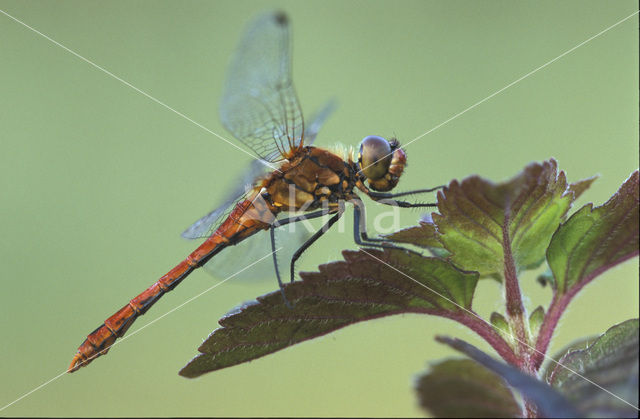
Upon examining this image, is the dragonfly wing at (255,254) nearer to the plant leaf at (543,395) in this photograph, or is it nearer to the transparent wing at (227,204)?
the transparent wing at (227,204)

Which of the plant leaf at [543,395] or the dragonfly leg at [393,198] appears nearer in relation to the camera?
the plant leaf at [543,395]

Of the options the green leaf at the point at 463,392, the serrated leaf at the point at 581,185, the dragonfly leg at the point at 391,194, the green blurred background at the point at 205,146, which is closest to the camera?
the green leaf at the point at 463,392

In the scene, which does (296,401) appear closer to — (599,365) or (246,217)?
(246,217)

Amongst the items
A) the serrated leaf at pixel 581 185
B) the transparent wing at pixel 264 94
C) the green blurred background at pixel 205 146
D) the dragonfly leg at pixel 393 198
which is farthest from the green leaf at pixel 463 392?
the green blurred background at pixel 205 146

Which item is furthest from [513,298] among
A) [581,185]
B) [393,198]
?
[393,198]

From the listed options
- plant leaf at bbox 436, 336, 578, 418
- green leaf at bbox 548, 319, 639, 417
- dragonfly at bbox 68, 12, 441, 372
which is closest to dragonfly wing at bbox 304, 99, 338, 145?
dragonfly at bbox 68, 12, 441, 372

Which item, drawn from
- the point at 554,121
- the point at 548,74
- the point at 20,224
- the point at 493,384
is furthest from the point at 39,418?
the point at 548,74
